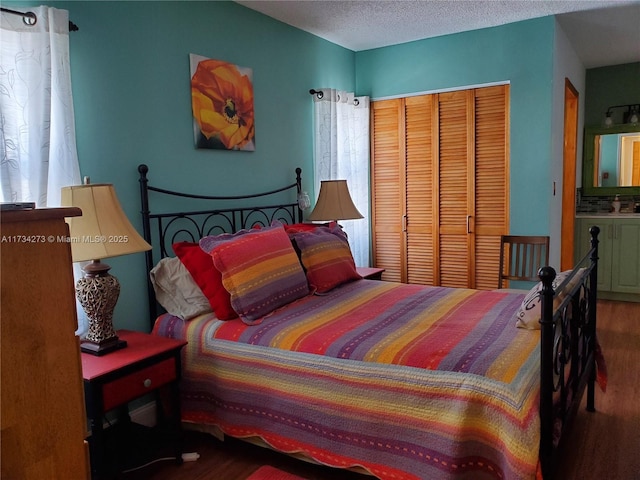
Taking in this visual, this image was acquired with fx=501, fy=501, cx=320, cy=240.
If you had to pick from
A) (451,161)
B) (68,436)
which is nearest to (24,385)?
(68,436)

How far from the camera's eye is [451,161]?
170 inches

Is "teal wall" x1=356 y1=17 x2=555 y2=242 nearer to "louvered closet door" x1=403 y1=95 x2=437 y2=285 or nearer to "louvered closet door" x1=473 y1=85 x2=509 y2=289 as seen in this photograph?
"louvered closet door" x1=473 y1=85 x2=509 y2=289

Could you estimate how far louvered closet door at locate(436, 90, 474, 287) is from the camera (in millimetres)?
4223

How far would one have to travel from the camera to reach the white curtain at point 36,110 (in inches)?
80.7

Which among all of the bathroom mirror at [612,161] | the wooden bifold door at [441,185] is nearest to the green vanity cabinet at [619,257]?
the bathroom mirror at [612,161]

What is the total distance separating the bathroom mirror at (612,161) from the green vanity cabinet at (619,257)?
0.60 m

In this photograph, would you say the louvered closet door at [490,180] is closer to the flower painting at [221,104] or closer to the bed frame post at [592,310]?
the bed frame post at [592,310]

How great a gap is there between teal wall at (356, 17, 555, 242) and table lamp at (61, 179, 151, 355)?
306 centimetres

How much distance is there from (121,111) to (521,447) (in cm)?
234

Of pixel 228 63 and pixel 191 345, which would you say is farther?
pixel 228 63

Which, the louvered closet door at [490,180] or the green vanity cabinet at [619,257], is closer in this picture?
the louvered closet door at [490,180]

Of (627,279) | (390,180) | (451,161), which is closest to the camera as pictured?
(451,161)

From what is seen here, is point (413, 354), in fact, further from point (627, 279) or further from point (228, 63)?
point (627, 279)

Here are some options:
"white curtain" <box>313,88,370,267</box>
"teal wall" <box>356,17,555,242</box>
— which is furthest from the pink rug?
"teal wall" <box>356,17,555,242</box>
